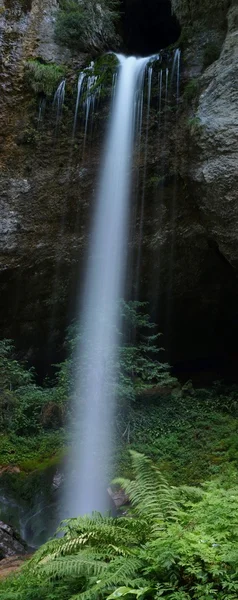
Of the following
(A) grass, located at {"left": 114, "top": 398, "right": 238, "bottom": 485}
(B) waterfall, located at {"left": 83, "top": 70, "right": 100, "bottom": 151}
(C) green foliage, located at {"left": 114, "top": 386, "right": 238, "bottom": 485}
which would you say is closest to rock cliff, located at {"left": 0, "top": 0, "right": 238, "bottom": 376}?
(B) waterfall, located at {"left": 83, "top": 70, "right": 100, "bottom": 151}

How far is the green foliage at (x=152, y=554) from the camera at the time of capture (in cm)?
217

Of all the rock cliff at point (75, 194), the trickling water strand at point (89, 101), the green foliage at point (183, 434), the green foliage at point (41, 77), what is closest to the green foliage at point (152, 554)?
the green foliage at point (183, 434)

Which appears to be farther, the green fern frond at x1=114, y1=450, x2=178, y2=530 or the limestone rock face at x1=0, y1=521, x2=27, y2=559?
the limestone rock face at x1=0, y1=521, x2=27, y2=559

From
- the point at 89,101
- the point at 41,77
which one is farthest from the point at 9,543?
the point at 41,77

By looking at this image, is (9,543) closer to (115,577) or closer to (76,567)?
(76,567)

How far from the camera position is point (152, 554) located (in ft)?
7.74

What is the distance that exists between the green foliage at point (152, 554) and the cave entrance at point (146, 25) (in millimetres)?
13428

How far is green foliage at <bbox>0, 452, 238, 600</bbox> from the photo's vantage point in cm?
217

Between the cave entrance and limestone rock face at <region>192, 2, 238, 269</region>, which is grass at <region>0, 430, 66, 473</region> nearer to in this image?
limestone rock face at <region>192, 2, 238, 269</region>

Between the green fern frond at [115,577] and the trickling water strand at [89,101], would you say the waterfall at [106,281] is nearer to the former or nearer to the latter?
the trickling water strand at [89,101]

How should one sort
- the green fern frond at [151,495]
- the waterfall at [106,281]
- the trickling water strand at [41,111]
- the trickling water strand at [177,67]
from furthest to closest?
the trickling water strand at [41,111], the trickling water strand at [177,67], the waterfall at [106,281], the green fern frond at [151,495]

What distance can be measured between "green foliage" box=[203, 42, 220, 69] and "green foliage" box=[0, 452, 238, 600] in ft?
30.8

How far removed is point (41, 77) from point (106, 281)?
15.6 feet

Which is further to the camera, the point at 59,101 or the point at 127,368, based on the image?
the point at 59,101
